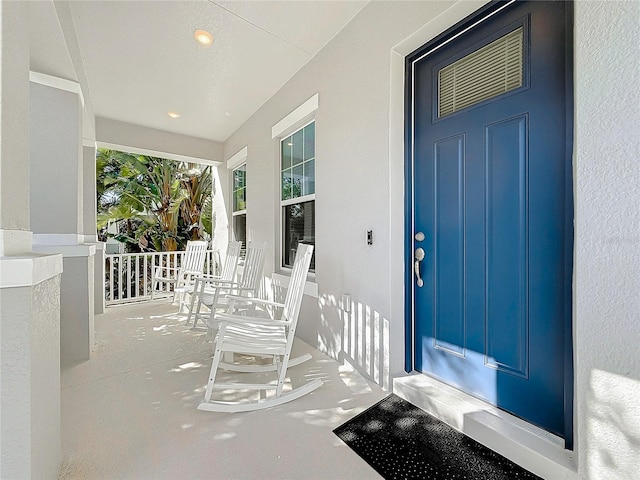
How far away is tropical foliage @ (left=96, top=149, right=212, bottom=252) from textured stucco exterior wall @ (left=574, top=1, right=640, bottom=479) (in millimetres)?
6514

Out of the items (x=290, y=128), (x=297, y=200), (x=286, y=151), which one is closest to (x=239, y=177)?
(x=286, y=151)

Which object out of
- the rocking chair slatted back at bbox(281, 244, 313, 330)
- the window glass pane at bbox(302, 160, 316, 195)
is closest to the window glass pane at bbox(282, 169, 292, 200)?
the window glass pane at bbox(302, 160, 316, 195)

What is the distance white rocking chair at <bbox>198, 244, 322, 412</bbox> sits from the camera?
1.86 m

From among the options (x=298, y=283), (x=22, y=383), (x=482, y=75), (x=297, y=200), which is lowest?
(x=22, y=383)

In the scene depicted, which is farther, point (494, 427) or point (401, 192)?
point (401, 192)

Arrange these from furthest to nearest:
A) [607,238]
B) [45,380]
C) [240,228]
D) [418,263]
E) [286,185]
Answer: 1. [240,228]
2. [286,185]
3. [418,263]
4. [45,380]
5. [607,238]

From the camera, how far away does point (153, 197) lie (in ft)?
20.4

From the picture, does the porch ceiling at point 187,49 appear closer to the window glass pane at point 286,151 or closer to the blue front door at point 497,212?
the window glass pane at point 286,151

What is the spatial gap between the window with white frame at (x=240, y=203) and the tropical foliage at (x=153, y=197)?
1.72 metres

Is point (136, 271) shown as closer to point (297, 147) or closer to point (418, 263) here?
point (297, 147)

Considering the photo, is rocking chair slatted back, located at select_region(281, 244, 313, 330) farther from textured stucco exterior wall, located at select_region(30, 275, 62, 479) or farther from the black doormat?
textured stucco exterior wall, located at select_region(30, 275, 62, 479)

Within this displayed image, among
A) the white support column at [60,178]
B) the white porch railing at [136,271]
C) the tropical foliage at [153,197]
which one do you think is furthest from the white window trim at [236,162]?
the white support column at [60,178]

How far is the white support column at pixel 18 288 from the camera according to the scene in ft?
3.06

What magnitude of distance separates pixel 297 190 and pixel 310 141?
56 cm
